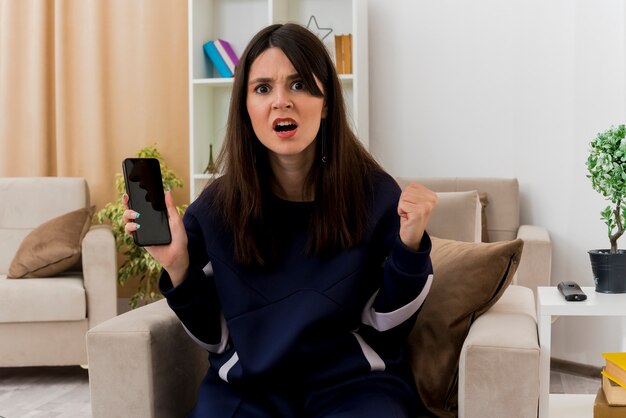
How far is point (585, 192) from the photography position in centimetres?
352

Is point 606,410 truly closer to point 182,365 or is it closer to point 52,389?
point 182,365

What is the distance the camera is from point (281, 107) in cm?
161

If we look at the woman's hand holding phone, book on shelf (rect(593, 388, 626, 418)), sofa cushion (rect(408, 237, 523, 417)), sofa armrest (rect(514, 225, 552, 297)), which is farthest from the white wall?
the woman's hand holding phone

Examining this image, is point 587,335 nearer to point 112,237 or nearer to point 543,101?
point 543,101

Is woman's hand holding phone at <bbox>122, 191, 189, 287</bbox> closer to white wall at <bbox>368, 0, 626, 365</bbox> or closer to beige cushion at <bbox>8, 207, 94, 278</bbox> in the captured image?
beige cushion at <bbox>8, 207, 94, 278</bbox>

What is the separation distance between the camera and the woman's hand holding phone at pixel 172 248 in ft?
5.13

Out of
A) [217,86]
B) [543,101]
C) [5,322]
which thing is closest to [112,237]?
[5,322]

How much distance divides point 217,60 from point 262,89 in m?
2.47

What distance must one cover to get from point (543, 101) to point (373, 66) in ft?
2.75

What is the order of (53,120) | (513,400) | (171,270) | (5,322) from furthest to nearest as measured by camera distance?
(53,120)
(5,322)
(171,270)
(513,400)

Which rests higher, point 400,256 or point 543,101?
point 543,101

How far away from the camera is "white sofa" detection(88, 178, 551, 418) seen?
149 cm

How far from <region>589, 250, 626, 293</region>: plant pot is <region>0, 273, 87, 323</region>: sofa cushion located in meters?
2.11

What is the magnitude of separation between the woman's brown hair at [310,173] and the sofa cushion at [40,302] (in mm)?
1791
